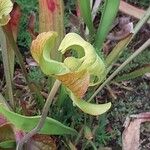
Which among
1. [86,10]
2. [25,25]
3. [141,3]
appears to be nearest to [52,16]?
[86,10]

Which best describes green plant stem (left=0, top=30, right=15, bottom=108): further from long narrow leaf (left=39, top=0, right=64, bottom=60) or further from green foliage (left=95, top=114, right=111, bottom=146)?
green foliage (left=95, top=114, right=111, bottom=146)

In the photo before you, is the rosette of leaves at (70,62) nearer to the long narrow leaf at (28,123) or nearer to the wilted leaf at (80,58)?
the wilted leaf at (80,58)

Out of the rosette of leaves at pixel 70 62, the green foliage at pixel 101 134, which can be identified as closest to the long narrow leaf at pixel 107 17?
the green foliage at pixel 101 134

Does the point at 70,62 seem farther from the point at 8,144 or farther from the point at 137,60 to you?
the point at 137,60

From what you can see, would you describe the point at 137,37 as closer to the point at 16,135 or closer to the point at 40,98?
the point at 40,98

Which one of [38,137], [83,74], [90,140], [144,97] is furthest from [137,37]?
[83,74]

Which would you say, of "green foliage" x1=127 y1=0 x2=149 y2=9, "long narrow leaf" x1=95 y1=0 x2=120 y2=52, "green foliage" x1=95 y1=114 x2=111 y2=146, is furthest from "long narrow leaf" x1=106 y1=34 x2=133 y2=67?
"green foliage" x1=127 y1=0 x2=149 y2=9
